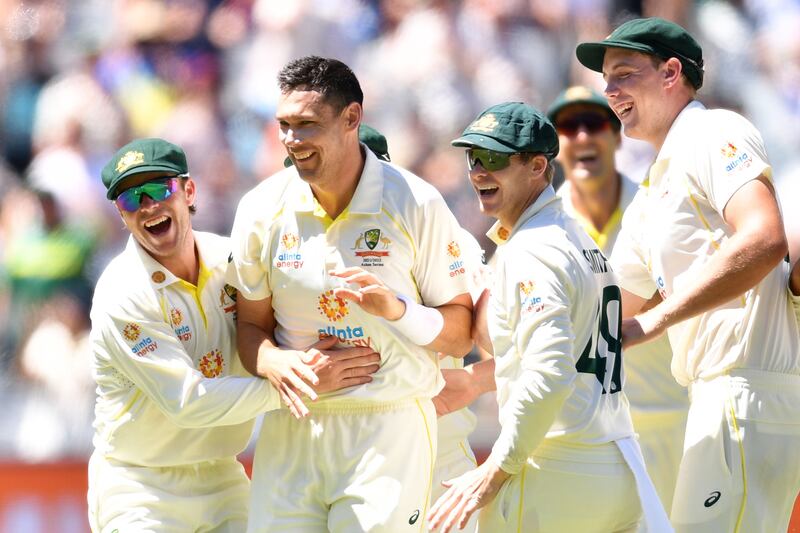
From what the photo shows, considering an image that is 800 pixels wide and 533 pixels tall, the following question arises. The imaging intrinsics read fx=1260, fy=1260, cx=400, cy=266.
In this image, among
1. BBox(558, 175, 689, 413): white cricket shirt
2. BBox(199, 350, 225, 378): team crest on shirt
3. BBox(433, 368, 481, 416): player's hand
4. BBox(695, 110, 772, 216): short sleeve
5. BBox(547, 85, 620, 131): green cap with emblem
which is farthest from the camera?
BBox(547, 85, 620, 131): green cap with emblem

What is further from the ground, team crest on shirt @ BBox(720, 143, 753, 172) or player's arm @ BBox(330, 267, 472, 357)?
team crest on shirt @ BBox(720, 143, 753, 172)

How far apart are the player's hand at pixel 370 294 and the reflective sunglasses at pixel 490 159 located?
1.45ft

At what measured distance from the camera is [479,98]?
793 cm

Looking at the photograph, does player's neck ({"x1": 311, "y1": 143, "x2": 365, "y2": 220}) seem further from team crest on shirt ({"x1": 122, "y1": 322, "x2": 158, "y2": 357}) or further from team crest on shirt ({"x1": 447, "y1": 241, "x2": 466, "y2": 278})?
team crest on shirt ({"x1": 122, "y1": 322, "x2": 158, "y2": 357})

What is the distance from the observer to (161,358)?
157 inches

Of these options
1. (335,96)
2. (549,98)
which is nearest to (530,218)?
(335,96)

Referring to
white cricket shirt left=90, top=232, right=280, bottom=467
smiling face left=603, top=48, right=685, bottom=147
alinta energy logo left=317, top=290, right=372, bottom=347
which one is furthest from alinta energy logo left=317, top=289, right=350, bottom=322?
smiling face left=603, top=48, right=685, bottom=147

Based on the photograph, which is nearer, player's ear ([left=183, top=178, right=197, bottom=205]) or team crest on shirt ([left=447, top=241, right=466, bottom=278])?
team crest on shirt ([left=447, top=241, right=466, bottom=278])

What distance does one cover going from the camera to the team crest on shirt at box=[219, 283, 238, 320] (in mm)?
4162

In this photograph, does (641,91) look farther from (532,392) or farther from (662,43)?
(532,392)

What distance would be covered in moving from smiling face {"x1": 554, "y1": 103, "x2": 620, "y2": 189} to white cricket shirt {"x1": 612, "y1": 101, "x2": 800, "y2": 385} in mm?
2118

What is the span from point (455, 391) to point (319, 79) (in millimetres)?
1228

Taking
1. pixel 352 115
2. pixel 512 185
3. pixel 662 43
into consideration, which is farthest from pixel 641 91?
pixel 352 115

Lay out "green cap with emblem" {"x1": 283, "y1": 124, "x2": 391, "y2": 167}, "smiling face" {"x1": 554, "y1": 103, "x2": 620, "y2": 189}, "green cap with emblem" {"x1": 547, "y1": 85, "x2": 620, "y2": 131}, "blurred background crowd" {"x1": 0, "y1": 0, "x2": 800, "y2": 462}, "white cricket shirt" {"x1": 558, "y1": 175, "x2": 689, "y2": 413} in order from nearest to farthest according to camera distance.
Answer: "green cap with emblem" {"x1": 283, "y1": 124, "x2": 391, "y2": 167} → "white cricket shirt" {"x1": 558, "y1": 175, "x2": 689, "y2": 413} → "smiling face" {"x1": 554, "y1": 103, "x2": 620, "y2": 189} → "green cap with emblem" {"x1": 547, "y1": 85, "x2": 620, "y2": 131} → "blurred background crowd" {"x1": 0, "y1": 0, "x2": 800, "y2": 462}
